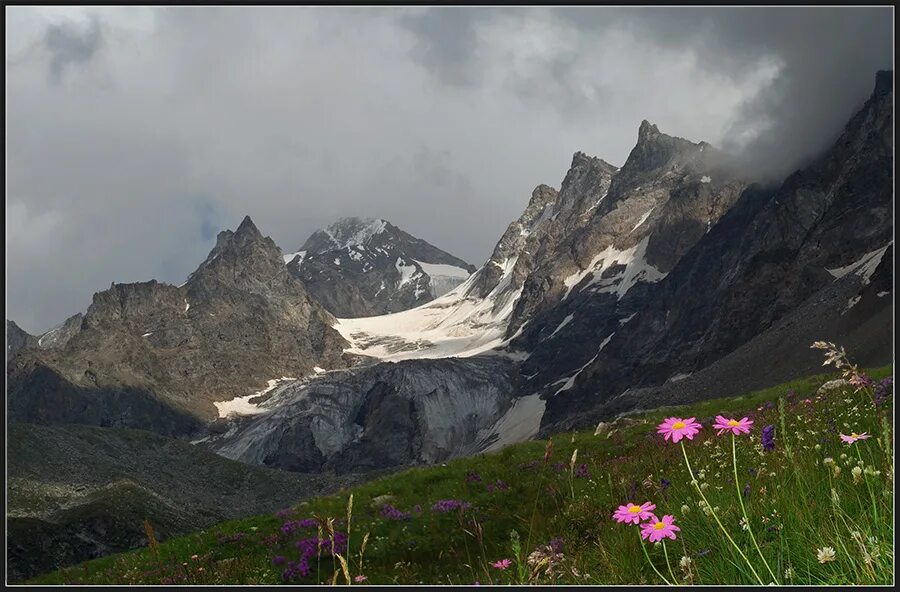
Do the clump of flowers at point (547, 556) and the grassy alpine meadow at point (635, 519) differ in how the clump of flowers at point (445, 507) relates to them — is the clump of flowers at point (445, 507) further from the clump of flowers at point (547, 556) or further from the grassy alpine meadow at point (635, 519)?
the clump of flowers at point (547, 556)

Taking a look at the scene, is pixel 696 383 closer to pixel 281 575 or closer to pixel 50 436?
pixel 50 436

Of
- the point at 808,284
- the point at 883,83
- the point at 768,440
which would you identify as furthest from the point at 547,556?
the point at 883,83

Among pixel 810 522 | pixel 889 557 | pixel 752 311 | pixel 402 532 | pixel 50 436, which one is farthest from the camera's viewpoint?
pixel 752 311

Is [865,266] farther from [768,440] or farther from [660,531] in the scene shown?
[660,531]

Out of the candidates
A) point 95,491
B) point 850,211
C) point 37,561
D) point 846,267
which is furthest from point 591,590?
point 850,211

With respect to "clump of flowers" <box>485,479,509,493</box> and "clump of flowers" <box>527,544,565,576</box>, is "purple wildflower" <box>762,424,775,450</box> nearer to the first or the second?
"clump of flowers" <box>527,544,565,576</box>

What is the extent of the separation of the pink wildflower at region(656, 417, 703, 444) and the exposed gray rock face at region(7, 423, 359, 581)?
41.0 metres

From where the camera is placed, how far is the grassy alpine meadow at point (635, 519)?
338cm

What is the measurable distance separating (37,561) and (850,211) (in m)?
173

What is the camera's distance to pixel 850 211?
15875 cm

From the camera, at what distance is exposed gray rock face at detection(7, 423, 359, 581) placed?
52.8 metres

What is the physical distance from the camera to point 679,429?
293 centimetres

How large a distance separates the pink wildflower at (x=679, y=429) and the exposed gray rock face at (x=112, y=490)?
4100 cm

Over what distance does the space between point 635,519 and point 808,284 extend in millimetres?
178698
